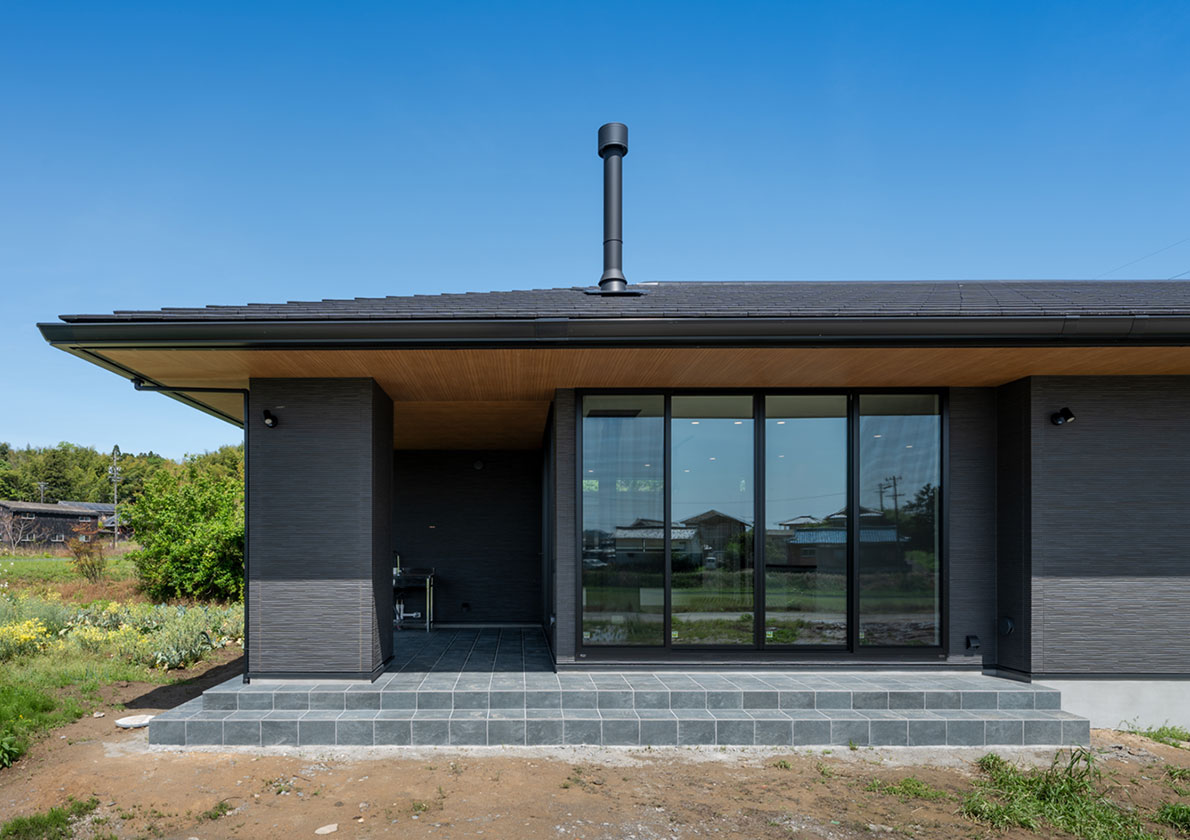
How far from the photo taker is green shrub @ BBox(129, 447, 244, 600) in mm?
12445

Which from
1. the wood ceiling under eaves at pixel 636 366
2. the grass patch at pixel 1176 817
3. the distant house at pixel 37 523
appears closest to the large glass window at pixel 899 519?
the wood ceiling under eaves at pixel 636 366

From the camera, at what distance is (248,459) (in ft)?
19.0

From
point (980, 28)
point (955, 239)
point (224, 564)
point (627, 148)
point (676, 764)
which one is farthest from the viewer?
point (955, 239)

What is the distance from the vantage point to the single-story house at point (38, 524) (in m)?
26.1

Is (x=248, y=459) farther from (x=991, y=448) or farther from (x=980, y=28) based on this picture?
(x=980, y=28)

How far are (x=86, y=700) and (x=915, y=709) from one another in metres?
7.16

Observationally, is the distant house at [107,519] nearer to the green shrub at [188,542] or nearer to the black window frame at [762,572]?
the green shrub at [188,542]

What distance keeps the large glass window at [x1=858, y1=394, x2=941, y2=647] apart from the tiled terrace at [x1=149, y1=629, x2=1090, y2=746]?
0.52 meters

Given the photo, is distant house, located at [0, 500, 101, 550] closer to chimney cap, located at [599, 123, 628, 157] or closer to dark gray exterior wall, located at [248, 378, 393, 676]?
dark gray exterior wall, located at [248, 378, 393, 676]

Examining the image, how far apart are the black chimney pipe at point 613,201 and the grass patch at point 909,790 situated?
16.0 ft

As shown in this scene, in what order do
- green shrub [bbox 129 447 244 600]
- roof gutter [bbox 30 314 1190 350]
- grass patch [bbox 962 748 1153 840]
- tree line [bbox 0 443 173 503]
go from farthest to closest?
tree line [bbox 0 443 173 503] → green shrub [bbox 129 447 244 600] → roof gutter [bbox 30 314 1190 350] → grass patch [bbox 962 748 1153 840]

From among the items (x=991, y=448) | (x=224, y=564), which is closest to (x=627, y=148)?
(x=991, y=448)

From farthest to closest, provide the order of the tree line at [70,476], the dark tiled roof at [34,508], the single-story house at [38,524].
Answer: the tree line at [70,476], the dark tiled roof at [34,508], the single-story house at [38,524]

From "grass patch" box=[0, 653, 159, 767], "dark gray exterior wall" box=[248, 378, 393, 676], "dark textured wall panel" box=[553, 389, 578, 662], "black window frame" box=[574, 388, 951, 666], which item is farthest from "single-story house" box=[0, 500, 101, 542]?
"black window frame" box=[574, 388, 951, 666]
